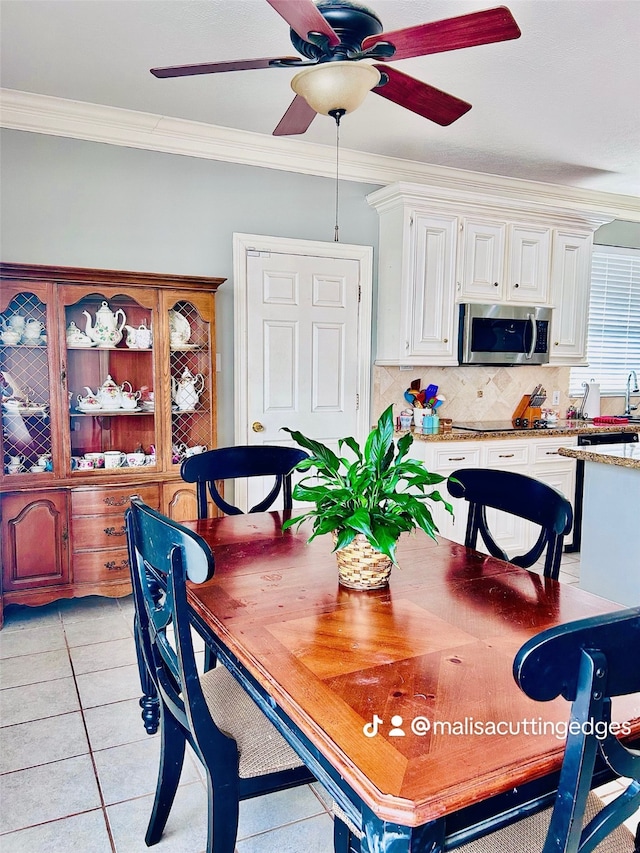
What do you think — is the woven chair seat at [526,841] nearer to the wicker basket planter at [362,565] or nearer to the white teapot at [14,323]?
the wicker basket planter at [362,565]

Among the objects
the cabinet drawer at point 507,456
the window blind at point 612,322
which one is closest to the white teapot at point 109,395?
the cabinet drawer at point 507,456

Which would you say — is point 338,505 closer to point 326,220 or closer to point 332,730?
point 332,730

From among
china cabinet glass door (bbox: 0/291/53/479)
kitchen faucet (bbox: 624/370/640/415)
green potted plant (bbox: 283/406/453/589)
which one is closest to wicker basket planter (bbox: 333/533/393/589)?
green potted plant (bbox: 283/406/453/589)

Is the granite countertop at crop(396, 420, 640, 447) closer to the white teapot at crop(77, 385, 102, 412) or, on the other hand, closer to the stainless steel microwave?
the stainless steel microwave

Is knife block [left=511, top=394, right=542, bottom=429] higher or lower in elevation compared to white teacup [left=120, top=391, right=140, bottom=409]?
lower

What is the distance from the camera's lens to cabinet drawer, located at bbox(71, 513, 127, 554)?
3.33 m

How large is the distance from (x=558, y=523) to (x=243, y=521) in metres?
1.11

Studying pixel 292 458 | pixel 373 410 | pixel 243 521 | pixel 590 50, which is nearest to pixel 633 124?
pixel 590 50

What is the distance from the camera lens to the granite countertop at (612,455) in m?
2.76

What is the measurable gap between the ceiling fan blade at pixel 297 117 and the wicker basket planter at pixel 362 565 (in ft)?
4.97

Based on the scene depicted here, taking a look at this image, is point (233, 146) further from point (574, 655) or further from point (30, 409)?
point (574, 655)

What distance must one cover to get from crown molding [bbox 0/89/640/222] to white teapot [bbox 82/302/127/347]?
3.30 feet

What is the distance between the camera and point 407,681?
44.0 inches

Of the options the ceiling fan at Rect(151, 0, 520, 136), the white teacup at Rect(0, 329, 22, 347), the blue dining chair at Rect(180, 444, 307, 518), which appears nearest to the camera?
the ceiling fan at Rect(151, 0, 520, 136)
